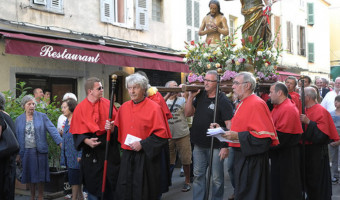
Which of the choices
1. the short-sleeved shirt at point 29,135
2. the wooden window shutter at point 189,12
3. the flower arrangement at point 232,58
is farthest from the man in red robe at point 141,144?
the wooden window shutter at point 189,12

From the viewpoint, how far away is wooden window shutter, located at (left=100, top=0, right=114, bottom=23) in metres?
14.8

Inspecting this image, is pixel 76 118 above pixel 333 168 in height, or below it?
above

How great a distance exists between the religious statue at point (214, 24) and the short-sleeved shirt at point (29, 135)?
3394mm

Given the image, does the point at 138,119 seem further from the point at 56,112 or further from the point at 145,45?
the point at 145,45

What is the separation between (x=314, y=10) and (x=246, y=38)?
2316 centimetres

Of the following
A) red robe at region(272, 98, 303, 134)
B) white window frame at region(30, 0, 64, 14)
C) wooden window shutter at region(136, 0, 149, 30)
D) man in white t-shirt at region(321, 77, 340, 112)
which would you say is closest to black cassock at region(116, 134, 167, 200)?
red robe at region(272, 98, 303, 134)

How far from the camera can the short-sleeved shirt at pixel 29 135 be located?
23.8ft

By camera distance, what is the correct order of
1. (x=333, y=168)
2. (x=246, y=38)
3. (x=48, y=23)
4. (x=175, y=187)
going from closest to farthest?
(x=246, y=38), (x=175, y=187), (x=333, y=168), (x=48, y=23)

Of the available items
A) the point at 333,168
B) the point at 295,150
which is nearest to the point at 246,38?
the point at 295,150

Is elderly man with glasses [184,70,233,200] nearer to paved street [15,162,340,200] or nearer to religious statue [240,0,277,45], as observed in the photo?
paved street [15,162,340,200]

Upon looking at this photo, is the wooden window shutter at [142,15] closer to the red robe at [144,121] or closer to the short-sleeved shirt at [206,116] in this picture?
the short-sleeved shirt at [206,116]

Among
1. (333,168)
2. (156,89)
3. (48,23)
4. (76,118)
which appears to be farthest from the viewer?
(48,23)

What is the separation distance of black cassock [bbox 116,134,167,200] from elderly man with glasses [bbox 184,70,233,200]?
0.94m

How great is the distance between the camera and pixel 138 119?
539cm
